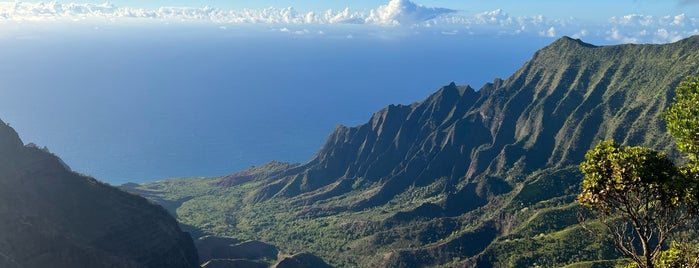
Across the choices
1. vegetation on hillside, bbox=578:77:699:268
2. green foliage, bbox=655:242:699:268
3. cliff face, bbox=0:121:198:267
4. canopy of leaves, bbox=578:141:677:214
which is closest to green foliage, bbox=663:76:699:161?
vegetation on hillside, bbox=578:77:699:268

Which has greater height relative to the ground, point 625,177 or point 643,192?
point 625,177

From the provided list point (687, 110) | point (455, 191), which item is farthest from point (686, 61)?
point (687, 110)

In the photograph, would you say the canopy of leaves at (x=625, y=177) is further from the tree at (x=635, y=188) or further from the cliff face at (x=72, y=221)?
the cliff face at (x=72, y=221)

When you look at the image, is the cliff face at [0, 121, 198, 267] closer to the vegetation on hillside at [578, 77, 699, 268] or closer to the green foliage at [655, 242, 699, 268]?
the vegetation on hillside at [578, 77, 699, 268]

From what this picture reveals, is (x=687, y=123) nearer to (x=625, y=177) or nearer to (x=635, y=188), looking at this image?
(x=635, y=188)

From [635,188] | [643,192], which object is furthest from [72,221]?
[643,192]

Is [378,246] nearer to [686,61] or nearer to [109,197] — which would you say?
[109,197]

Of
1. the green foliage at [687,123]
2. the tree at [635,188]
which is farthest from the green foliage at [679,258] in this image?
the green foliage at [687,123]
